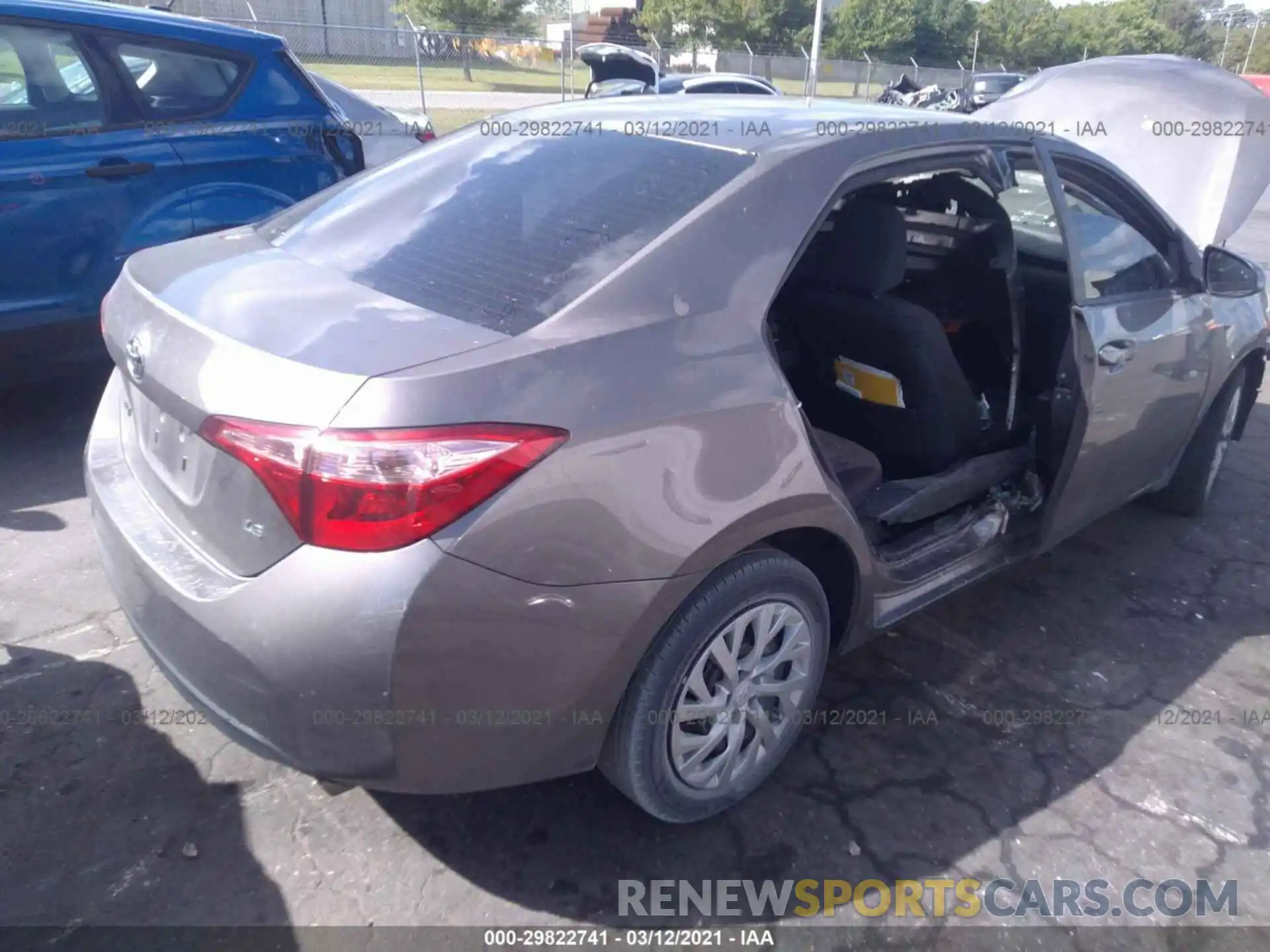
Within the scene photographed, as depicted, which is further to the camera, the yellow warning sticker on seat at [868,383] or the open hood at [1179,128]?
the open hood at [1179,128]

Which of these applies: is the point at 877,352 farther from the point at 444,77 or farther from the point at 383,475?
the point at 444,77

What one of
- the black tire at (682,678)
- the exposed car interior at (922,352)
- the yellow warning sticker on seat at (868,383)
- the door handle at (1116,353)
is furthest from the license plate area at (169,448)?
the door handle at (1116,353)

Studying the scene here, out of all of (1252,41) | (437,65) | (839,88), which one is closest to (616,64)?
(437,65)

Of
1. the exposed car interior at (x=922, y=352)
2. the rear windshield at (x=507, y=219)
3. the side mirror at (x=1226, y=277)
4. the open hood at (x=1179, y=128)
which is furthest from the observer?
the open hood at (x=1179, y=128)

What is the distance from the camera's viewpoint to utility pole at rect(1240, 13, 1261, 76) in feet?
177

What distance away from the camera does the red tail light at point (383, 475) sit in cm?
170

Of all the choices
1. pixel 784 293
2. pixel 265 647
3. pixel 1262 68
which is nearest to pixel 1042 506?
pixel 784 293

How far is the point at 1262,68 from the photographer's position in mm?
55000

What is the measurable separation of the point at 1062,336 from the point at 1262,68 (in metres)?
65.9

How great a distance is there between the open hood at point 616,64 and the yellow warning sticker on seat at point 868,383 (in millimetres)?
13033

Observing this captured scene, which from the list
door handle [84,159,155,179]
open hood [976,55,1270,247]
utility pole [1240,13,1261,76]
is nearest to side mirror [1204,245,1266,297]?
open hood [976,55,1270,247]

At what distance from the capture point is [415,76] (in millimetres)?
19328

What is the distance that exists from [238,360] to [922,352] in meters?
2.03

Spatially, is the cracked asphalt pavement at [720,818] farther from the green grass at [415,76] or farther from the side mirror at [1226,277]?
the green grass at [415,76]
